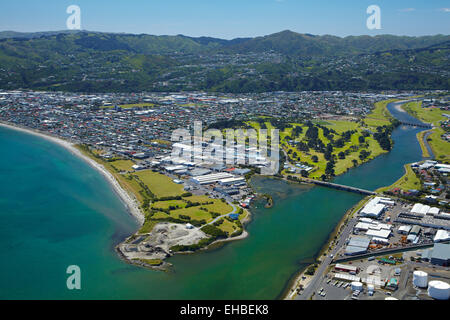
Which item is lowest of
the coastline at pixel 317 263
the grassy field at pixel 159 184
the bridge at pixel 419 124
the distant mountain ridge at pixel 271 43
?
the coastline at pixel 317 263

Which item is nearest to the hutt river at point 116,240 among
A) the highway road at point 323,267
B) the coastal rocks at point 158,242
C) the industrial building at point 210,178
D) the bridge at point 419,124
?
the coastal rocks at point 158,242

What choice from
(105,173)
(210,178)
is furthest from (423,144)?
(105,173)

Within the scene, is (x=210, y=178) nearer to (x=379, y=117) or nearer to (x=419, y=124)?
(x=419, y=124)

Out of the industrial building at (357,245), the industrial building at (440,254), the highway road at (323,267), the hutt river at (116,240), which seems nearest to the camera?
the highway road at (323,267)

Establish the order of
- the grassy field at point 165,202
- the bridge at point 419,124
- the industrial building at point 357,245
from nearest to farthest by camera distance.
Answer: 1. the industrial building at point 357,245
2. the grassy field at point 165,202
3. the bridge at point 419,124

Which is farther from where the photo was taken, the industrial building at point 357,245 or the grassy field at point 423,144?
the grassy field at point 423,144

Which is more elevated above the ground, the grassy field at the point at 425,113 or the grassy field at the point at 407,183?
the grassy field at the point at 425,113

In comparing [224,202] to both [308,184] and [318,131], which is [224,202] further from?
[318,131]

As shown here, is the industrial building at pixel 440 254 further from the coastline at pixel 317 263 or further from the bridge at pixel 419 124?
the bridge at pixel 419 124

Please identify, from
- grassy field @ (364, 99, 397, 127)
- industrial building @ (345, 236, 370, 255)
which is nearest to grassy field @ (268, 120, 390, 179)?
grassy field @ (364, 99, 397, 127)
